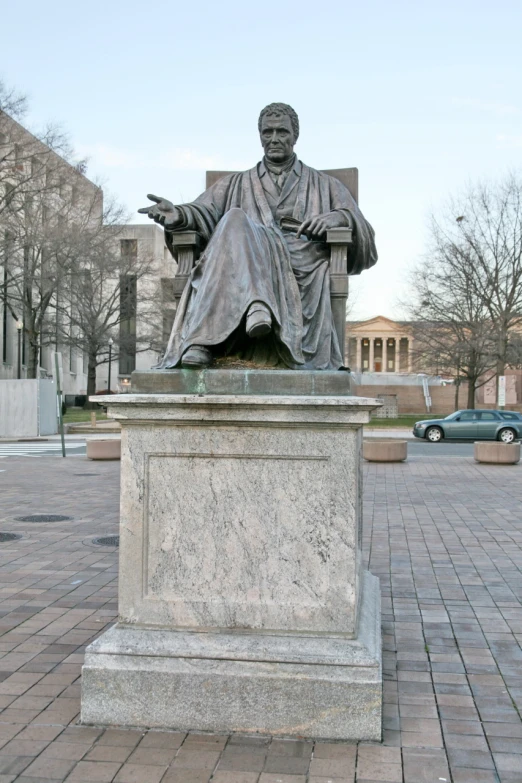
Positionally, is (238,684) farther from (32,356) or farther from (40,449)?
(32,356)

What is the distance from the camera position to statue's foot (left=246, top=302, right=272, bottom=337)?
3.41 meters

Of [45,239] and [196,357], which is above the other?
[45,239]

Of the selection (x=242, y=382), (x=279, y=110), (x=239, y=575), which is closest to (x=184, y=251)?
(x=279, y=110)

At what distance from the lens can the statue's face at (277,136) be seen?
4.50 meters

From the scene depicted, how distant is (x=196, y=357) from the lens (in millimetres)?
3420

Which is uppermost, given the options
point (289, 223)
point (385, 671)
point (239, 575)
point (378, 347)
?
point (378, 347)

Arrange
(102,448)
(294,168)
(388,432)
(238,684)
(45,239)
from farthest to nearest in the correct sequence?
(45,239), (388,432), (102,448), (294,168), (238,684)

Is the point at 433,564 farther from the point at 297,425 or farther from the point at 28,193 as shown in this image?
the point at 28,193

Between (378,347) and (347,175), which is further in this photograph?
(378,347)

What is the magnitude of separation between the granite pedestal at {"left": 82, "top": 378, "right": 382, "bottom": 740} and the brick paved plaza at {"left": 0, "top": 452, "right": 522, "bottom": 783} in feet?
0.47

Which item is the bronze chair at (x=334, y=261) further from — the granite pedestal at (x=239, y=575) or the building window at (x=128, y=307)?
the building window at (x=128, y=307)

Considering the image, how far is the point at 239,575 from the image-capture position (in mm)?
3199

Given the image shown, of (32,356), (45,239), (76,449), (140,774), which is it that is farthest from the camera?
(32,356)

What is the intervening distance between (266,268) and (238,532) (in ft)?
4.25
